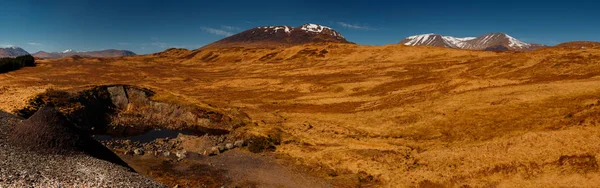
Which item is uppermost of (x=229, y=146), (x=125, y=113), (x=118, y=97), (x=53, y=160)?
(x=118, y=97)

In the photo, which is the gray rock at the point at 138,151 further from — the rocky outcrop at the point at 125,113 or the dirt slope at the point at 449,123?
the dirt slope at the point at 449,123

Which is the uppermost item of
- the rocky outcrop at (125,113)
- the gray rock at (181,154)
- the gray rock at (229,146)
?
the rocky outcrop at (125,113)

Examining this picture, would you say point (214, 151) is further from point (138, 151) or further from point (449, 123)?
point (449, 123)

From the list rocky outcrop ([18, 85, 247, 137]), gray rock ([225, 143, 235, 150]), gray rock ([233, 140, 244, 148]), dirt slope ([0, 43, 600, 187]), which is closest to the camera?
A: dirt slope ([0, 43, 600, 187])

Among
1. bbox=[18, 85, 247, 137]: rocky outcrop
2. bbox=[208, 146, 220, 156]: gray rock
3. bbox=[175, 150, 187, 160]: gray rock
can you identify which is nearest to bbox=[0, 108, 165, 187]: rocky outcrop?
bbox=[175, 150, 187, 160]: gray rock

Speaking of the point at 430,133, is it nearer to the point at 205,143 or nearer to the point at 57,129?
the point at 205,143

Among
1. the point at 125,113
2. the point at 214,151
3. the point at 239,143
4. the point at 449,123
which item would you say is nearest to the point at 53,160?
the point at 214,151

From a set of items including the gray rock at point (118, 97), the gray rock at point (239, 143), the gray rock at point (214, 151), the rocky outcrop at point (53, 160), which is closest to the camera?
the rocky outcrop at point (53, 160)

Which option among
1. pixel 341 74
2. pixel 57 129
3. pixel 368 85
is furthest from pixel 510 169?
pixel 341 74

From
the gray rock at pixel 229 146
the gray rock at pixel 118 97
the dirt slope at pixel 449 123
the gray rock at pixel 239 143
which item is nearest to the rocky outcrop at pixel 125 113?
the gray rock at pixel 118 97

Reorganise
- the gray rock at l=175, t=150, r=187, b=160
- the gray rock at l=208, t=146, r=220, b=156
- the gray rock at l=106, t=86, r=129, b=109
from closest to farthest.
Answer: the gray rock at l=175, t=150, r=187, b=160
the gray rock at l=208, t=146, r=220, b=156
the gray rock at l=106, t=86, r=129, b=109

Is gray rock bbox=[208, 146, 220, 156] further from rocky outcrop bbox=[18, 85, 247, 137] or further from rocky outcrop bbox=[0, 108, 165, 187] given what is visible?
rocky outcrop bbox=[0, 108, 165, 187]

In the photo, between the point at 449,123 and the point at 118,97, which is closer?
the point at 449,123

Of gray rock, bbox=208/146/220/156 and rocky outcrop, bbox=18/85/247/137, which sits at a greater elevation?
rocky outcrop, bbox=18/85/247/137
